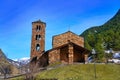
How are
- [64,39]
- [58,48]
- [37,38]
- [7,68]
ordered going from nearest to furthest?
[58,48], [64,39], [37,38], [7,68]

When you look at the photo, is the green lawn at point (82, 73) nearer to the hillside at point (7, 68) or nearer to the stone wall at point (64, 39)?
the stone wall at point (64, 39)

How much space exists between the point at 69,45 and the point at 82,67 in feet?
38.1

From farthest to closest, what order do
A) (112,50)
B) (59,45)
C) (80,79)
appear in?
(112,50) < (59,45) < (80,79)

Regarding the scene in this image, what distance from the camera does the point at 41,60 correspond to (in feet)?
252

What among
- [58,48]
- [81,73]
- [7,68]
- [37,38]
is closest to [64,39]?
[58,48]

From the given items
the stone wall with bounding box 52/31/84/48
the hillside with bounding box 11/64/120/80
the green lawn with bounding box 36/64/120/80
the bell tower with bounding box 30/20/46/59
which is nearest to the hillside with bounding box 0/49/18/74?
the bell tower with bounding box 30/20/46/59

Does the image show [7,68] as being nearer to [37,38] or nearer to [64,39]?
[37,38]

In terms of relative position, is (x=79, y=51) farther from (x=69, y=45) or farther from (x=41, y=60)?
(x=41, y=60)

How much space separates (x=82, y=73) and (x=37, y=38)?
114 feet

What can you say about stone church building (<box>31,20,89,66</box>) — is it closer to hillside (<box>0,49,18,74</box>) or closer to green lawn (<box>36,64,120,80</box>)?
green lawn (<box>36,64,120,80</box>)

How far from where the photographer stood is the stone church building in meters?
68.4

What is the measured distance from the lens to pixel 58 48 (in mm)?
69938

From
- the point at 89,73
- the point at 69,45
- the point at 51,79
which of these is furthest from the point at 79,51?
the point at 51,79

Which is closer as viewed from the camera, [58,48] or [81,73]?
[81,73]
